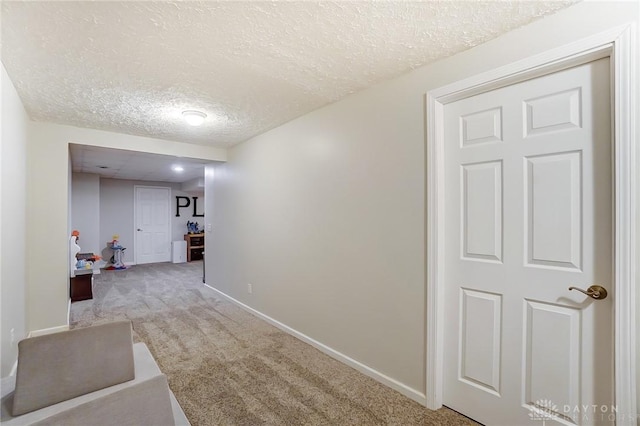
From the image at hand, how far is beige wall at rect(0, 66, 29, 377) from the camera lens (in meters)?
2.05

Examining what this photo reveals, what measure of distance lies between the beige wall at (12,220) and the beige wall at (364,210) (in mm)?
2213

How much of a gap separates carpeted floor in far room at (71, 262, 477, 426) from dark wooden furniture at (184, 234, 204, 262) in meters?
4.28

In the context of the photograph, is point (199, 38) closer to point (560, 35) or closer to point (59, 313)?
point (560, 35)

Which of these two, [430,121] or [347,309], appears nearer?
[430,121]

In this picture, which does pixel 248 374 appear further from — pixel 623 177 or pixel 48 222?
pixel 48 222

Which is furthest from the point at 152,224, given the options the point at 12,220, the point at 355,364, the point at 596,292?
the point at 596,292

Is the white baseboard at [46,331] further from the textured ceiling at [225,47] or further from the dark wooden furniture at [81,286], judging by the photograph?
the textured ceiling at [225,47]

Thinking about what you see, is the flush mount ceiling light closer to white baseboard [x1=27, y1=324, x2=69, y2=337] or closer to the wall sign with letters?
white baseboard [x1=27, y1=324, x2=69, y2=337]

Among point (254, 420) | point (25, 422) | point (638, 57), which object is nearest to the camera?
point (25, 422)

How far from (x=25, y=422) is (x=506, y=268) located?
7.55 feet

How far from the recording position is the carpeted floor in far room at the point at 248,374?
1.91 m

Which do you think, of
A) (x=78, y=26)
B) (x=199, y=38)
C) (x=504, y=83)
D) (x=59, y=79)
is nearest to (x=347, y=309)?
(x=504, y=83)

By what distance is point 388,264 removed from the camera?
225 centimetres

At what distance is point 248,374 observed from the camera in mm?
2402
